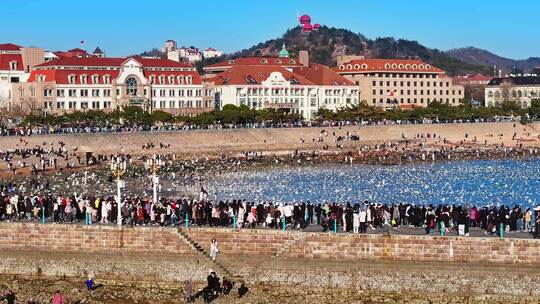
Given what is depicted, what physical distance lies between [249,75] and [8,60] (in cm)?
2912

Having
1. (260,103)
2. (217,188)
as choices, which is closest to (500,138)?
(260,103)

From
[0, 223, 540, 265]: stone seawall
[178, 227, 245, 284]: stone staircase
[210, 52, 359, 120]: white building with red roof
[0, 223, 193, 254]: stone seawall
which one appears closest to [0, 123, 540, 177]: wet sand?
[210, 52, 359, 120]: white building with red roof

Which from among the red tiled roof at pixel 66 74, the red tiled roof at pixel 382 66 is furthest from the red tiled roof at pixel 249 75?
the red tiled roof at pixel 382 66

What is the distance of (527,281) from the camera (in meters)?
27.5

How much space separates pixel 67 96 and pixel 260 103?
26121mm

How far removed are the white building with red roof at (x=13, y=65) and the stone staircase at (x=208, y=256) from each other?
7918 cm

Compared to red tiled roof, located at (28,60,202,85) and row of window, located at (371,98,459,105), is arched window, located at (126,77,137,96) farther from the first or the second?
row of window, located at (371,98,459,105)

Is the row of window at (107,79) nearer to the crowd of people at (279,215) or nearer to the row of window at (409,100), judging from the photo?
the row of window at (409,100)

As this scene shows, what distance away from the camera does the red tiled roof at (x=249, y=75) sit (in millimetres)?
119713

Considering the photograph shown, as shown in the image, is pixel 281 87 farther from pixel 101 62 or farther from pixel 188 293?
pixel 188 293

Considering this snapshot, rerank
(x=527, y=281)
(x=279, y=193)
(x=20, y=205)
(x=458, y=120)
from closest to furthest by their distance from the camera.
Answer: (x=527, y=281) → (x=20, y=205) → (x=279, y=193) → (x=458, y=120)

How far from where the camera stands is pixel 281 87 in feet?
400

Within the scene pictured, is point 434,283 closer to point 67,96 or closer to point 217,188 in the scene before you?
point 217,188

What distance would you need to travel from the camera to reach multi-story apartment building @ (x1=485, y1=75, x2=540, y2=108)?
6230 inches
